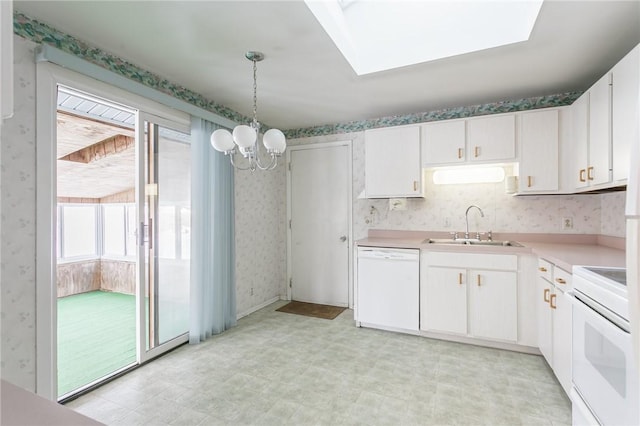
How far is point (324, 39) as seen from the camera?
83.1 inches

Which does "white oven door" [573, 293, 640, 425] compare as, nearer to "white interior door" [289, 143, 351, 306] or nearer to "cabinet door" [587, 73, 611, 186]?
"cabinet door" [587, 73, 611, 186]

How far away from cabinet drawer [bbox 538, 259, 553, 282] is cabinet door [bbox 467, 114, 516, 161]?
107 centimetres

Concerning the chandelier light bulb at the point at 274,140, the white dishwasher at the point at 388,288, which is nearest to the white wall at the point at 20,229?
the chandelier light bulb at the point at 274,140

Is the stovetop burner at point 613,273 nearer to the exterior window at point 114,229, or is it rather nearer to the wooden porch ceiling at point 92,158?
the wooden porch ceiling at point 92,158

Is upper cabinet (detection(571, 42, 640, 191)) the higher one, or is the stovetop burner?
upper cabinet (detection(571, 42, 640, 191))

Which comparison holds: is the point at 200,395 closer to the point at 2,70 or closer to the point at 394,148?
the point at 2,70

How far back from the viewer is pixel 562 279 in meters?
2.12

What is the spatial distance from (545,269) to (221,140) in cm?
264

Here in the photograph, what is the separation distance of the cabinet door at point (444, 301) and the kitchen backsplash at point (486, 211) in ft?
2.45

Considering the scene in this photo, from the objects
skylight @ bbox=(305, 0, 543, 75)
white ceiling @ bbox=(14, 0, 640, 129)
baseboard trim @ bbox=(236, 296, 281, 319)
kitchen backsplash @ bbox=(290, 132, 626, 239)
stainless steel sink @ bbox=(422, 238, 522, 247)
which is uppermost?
skylight @ bbox=(305, 0, 543, 75)

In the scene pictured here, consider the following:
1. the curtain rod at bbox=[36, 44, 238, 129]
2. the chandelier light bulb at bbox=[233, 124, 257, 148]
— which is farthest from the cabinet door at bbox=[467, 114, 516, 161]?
the curtain rod at bbox=[36, 44, 238, 129]

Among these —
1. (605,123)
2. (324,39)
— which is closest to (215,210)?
(324,39)

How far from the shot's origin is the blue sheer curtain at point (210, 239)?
9.73 ft

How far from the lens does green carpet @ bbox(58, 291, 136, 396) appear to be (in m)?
2.49
